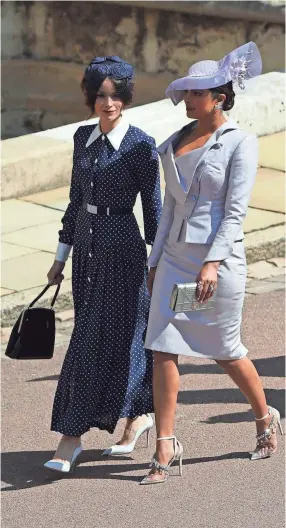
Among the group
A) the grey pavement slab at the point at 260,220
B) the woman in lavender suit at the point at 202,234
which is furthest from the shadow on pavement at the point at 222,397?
the grey pavement slab at the point at 260,220

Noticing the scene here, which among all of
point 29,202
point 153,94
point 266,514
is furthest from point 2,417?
point 153,94

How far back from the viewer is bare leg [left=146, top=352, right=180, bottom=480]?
5.29 m

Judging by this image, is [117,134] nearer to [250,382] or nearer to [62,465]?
[250,382]

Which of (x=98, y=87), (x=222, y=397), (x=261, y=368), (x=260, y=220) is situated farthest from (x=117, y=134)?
(x=260, y=220)

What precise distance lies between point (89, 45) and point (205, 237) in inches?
464

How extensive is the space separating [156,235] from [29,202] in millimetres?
4525

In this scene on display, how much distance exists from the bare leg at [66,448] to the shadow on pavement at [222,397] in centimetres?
94

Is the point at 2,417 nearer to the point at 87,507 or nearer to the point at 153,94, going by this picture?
the point at 87,507

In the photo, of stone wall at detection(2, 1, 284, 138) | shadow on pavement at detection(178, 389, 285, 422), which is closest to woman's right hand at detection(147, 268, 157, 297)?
shadow on pavement at detection(178, 389, 285, 422)

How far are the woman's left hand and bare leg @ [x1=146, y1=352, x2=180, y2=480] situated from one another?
33 centimetres

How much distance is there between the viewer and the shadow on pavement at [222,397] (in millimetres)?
6250

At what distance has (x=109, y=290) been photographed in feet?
18.1

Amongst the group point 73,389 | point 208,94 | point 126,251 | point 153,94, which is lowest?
point 153,94

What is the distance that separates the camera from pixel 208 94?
5176 mm
